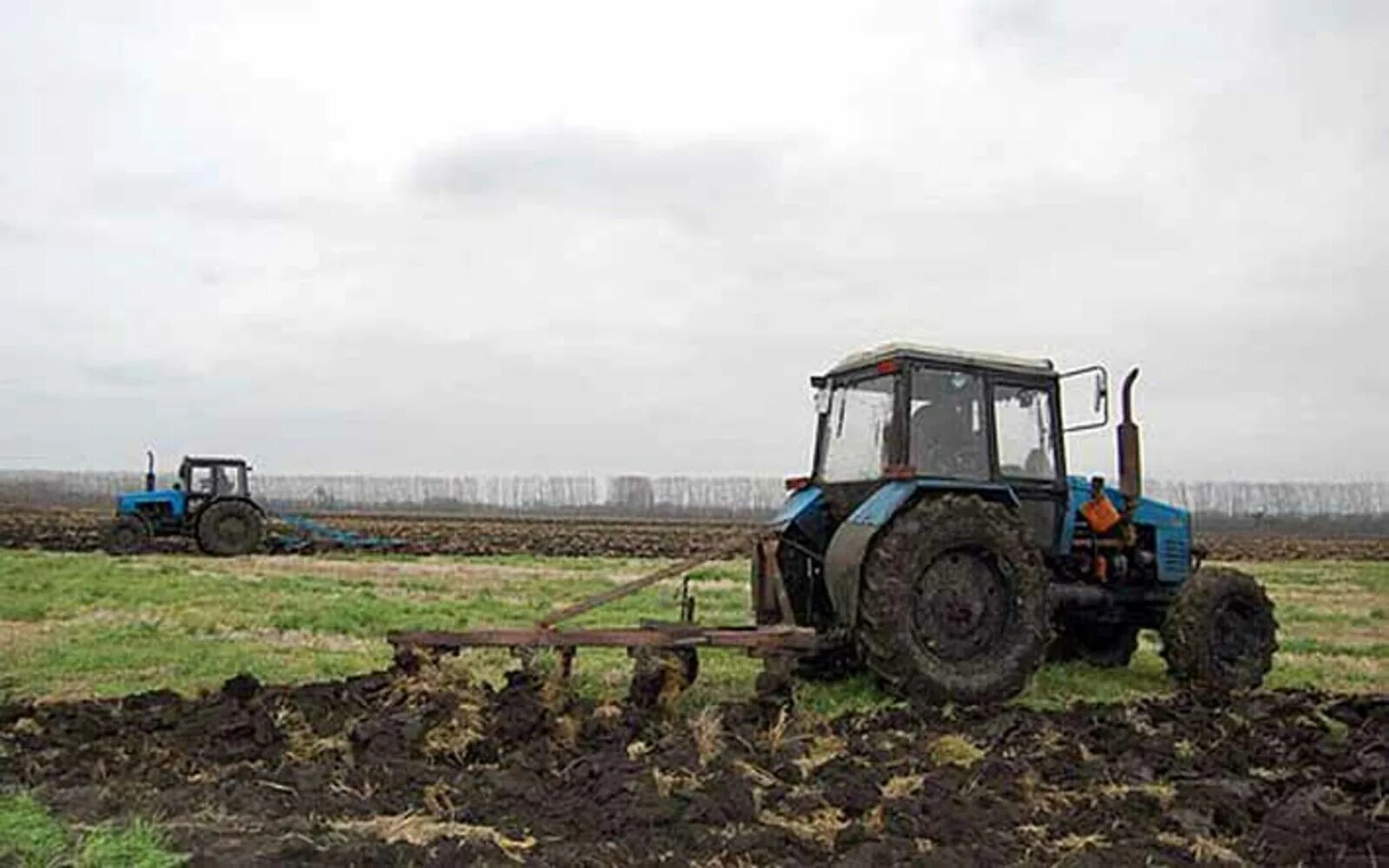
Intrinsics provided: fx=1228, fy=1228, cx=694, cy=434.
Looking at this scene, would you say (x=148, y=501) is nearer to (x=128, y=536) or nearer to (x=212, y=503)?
(x=128, y=536)

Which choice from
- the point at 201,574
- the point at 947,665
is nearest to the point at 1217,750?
the point at 947,665

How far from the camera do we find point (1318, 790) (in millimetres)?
5742

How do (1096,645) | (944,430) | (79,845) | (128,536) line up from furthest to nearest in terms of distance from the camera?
(128,536)
(1096,645)
(944,430)
(79,845)

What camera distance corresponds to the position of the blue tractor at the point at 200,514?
27.2 metres

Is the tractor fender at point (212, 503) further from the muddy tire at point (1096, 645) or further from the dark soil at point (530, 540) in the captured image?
the muddy tire at point (1096, 645)

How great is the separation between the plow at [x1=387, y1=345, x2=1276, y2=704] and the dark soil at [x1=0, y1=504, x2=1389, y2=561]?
1716 cm

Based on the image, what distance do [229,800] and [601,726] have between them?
2.11 metres

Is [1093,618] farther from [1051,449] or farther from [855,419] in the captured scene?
[855,419]

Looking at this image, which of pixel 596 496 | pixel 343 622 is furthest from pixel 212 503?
pixel 596 496

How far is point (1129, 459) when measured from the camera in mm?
9672

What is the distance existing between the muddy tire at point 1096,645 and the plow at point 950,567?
2 cm

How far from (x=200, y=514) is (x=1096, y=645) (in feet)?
72.8

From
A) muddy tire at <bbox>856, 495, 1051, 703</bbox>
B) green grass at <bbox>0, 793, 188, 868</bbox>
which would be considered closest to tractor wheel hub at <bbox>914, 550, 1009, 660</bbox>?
muddy tire at <bbox>856, 495, 1051, 703</bbox>

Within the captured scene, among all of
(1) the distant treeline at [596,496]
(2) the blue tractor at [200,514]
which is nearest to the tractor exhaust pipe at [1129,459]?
(2) the blue tractor at [200,514]
